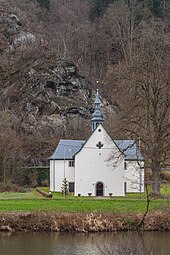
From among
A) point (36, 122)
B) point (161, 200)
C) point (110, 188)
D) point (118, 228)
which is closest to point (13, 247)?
point (118, 228)

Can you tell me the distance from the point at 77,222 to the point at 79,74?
131 feet

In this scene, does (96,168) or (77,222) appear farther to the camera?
(96,168)

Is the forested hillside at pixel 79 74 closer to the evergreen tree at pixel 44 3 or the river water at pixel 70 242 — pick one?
the evergreen tree at pixel 44 3

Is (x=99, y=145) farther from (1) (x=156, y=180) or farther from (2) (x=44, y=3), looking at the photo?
(2) (x=44, y=3)

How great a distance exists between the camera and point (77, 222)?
86.1ft

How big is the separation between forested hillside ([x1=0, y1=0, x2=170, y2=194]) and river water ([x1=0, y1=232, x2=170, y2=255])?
36.5 ft

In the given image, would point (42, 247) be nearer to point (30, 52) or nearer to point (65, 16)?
point (30, 52)

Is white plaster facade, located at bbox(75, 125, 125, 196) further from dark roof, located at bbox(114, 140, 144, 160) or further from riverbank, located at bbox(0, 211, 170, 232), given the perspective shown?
riverbank, located at bbox(0, 211, 170, 232)

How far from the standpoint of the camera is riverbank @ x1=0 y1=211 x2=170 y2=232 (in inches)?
1022

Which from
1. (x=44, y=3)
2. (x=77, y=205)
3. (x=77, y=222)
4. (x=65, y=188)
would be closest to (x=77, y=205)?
(x=77, y=205)

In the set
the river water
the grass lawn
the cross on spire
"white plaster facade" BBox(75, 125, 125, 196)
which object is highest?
the cross on spire

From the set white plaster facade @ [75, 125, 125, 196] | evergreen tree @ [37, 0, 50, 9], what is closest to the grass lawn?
white plaster facade @ [75, 125, 125, 196]

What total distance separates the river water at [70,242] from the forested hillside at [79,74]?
1113cm

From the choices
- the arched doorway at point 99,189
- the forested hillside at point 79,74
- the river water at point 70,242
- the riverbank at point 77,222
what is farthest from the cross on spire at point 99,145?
the river water at point 70,242
